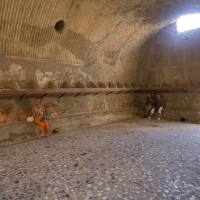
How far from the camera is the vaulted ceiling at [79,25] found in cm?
522

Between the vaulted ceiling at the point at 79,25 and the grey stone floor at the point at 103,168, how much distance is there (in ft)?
9.96

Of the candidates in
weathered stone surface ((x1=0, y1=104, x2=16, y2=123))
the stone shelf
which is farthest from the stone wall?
the stone shelf

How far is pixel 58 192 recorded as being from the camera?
2988mm

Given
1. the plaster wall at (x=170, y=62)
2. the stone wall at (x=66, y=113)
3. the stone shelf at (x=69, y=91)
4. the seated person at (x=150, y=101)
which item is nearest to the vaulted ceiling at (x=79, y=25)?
the plaster wall at (x=170, y=62)

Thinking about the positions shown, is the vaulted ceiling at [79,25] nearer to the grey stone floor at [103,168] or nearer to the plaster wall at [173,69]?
the plaster wall at [173,69]

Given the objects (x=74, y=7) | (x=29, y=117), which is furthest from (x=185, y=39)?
(x=29, y=117)

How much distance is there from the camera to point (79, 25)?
6406mm

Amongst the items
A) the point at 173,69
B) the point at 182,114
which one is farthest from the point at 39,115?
the point at 173,69

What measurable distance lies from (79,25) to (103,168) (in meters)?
4.74

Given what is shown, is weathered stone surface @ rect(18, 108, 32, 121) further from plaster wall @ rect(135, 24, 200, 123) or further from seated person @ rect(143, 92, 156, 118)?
plaster wall @ rect(135, 24, 200, 123)

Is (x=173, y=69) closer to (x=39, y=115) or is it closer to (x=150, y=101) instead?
(x=150, y=101)

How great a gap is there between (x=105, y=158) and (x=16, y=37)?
13.9 ft

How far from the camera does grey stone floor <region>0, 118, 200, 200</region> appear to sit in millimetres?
2965

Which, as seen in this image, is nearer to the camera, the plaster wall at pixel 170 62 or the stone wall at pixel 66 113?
the stone wall at pixel 66 113
